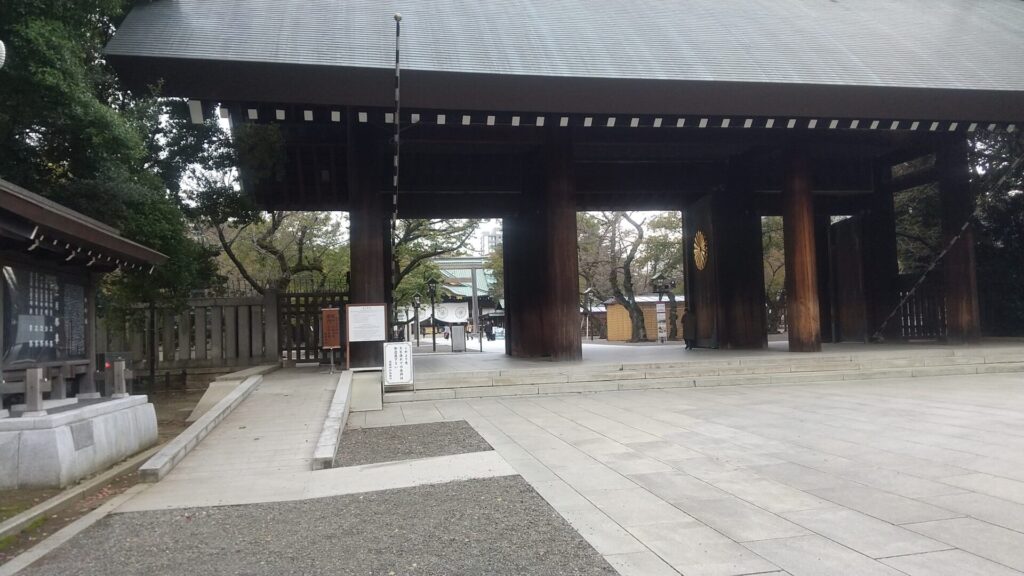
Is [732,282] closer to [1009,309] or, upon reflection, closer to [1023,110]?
[1023,110]

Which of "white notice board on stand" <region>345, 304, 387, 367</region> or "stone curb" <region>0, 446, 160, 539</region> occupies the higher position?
"white notice board on stand" <region>345, 304, 387, 367</region>

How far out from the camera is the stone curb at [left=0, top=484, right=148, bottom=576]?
149 inches

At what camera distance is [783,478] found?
5098mm

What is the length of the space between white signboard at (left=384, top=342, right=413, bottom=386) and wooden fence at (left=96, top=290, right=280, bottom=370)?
17.3 ft

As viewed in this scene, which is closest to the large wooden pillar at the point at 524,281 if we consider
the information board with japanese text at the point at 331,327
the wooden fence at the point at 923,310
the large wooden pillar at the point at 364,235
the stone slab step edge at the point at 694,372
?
the stone slab step edge at the point at 694,372

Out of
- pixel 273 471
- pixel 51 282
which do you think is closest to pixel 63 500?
pixel 273 471

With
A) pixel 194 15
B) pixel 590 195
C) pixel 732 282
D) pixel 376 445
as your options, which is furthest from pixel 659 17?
pixel 376 445

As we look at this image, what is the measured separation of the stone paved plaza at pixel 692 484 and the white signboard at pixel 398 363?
1612 millimetres

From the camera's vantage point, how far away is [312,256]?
22.8 m

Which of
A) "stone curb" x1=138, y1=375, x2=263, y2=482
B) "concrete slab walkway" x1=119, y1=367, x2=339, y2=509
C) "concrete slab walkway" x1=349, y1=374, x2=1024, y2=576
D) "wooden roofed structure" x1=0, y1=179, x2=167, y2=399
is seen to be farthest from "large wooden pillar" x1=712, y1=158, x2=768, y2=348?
"wooden roofed structure" x1=0, y1=179, x2=167, y2=399

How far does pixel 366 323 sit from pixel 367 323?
0.02 meters

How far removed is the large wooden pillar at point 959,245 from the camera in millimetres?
14977

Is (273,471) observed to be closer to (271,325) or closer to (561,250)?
(561,250)

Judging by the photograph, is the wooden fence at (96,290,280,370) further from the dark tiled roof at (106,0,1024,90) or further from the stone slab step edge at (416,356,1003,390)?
the dark tiled roof at (106,0,1024,90)
